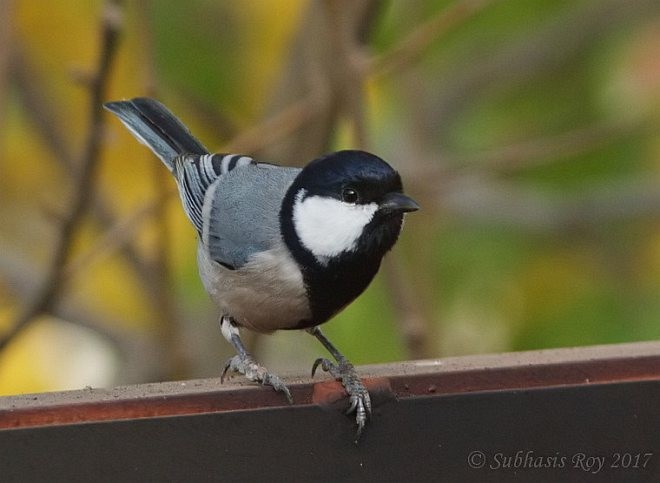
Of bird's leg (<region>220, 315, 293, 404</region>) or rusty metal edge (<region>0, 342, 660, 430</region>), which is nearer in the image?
rusty metal edge (<region>0, 342, 660, 430</region>)

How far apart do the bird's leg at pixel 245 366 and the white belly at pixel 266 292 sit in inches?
2.6

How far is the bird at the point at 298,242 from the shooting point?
2.34m

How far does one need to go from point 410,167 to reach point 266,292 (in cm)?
138

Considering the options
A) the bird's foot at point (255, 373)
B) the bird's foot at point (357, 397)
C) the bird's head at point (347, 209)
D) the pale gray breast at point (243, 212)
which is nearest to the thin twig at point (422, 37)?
the pale gray breast at point (243, 212)

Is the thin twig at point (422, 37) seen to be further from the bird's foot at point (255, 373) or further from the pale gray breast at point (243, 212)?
the bird's foot at point (255, 373)

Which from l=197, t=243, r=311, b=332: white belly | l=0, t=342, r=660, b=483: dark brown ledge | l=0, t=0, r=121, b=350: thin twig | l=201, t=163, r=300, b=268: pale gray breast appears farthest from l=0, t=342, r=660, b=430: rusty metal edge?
l=0, t=0, r=121, b=350: thin twig

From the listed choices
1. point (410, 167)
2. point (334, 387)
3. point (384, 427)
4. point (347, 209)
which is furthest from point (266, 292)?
point (410, 167)

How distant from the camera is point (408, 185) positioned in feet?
11.3

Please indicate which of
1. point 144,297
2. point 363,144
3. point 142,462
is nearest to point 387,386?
point 142,462

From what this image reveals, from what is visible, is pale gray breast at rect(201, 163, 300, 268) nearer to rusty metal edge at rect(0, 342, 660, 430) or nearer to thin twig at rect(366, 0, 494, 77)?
thin twig at rect(366, 0, 494, 77)

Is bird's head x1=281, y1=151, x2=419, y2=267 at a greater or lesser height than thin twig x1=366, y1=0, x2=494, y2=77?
lesser

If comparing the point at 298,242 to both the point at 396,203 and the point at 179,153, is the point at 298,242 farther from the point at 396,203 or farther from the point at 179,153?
the point at 179,153

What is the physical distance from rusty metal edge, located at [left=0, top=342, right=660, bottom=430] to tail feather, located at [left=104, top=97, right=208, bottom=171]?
105 centimetres

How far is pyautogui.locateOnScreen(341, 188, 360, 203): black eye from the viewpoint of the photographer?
92.7 inches
